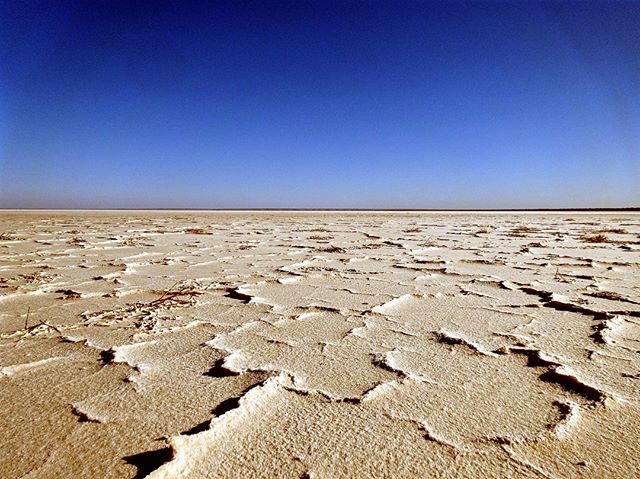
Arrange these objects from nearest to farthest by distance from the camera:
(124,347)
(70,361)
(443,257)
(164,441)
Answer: (164,441) < (70,361) < (124,347) < (443,257)

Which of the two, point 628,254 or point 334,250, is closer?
point 628,254

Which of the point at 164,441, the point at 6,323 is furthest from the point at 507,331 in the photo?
the point at 6,323

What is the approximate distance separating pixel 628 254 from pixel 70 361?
428 centimetres

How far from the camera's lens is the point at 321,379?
1.14 m

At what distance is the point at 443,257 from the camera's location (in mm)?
3572

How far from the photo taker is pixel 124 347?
4.56 ft

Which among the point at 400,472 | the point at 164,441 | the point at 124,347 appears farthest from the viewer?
the point at 124,347

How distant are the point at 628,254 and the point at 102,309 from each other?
417 centimetres

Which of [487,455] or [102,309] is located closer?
[487,455]

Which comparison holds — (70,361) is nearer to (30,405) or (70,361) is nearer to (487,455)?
(30,405)

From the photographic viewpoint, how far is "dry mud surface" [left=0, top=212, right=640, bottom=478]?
0.79 meters

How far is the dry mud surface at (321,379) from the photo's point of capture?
0.79 m

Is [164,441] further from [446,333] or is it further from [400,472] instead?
[446,333]

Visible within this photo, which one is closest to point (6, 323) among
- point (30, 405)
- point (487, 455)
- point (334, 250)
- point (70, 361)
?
point (70, 361)
